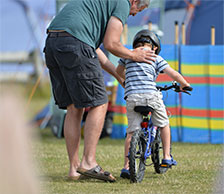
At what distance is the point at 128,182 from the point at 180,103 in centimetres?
406

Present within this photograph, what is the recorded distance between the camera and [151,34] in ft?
12.8

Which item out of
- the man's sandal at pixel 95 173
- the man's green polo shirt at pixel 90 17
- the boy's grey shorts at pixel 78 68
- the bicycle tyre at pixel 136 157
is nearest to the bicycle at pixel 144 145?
the bicycle tyre at pixel 136 157

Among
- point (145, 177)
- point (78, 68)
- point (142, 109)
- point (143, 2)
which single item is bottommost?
point (145, 177)

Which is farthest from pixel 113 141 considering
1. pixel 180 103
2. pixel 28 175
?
pixel 28 175

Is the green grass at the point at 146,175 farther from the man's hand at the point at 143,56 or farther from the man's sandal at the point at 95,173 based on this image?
the man's hand at the point at 143,56

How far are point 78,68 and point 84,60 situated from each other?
71 mm

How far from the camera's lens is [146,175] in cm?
402

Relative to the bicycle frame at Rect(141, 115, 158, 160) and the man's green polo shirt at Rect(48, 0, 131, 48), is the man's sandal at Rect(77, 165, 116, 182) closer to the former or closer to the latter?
the bicycle frame at Rect(141, 115, 158, 160)

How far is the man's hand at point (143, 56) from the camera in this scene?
3.69m

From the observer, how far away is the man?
136 inches

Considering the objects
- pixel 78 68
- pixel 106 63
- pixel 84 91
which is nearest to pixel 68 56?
pixel 78 68

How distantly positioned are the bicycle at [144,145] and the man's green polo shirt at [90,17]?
658 mm

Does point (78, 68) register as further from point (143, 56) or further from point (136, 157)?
point (136, 157)

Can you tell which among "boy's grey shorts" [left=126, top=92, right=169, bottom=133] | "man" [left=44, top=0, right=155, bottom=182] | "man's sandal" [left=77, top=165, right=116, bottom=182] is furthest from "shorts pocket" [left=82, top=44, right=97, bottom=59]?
"man's sandal" [left=77, top=165, right=116, bottom=182]
